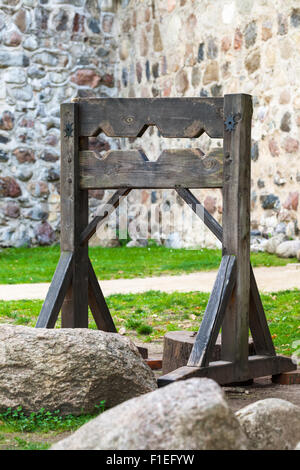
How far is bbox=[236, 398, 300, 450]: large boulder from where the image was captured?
2756 mm

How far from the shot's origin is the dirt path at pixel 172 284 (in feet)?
25.7

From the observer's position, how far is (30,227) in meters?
13.0

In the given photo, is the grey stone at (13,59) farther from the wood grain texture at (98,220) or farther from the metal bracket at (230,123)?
the metal bracket at (230,123)

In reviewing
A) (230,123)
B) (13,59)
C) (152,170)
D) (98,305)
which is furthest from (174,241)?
(230,123)

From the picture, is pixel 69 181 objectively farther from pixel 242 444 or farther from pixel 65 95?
pixel 65 95

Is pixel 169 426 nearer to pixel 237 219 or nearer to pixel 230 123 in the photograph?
pixel 237 219

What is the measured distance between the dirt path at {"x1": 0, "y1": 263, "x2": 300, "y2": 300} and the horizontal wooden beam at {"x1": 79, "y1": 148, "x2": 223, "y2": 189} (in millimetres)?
2919

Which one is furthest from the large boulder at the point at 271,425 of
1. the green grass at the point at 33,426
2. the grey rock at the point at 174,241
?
the grey rock at the point at 174,241

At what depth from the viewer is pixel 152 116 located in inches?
184

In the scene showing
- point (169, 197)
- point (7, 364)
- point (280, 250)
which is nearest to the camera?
point (7, 364)

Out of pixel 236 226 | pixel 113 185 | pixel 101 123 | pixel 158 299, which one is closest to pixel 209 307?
pixel 236 226

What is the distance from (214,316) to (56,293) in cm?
99

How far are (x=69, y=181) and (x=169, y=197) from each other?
7793 millimetres

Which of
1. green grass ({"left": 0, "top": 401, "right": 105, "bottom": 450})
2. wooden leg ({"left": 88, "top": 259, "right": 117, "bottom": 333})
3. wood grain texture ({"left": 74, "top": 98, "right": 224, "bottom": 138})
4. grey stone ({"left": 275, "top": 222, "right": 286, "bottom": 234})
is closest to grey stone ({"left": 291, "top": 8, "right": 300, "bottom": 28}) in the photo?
grey stone ({"left": 275, "top": 222, "right": 286, "bottom": 234})
